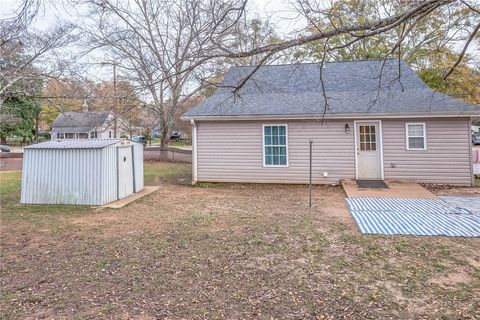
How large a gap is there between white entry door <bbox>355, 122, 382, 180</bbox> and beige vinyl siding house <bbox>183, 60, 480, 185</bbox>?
31mm

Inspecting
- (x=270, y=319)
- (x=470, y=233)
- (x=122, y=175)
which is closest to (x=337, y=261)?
(x=270, y=319)

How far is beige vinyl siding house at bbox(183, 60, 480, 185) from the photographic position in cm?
976

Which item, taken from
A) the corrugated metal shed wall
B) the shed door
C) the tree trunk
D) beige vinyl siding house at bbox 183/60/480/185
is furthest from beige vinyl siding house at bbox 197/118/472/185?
the tree trunk

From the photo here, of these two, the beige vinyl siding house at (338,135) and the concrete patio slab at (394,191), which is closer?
the concrete patio slab at (394,191)

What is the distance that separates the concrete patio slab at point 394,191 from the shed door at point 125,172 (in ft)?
20.8

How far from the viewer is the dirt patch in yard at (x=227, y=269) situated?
119 inches

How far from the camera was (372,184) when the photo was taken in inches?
381

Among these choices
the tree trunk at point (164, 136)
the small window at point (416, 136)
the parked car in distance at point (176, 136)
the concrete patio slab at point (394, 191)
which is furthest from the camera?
the parked car in distance at point (176, 136)

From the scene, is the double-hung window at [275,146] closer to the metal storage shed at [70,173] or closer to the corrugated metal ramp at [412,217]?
the corrugated metal ramp at [412,217]

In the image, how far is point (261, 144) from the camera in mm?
10930

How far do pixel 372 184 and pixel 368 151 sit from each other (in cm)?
127

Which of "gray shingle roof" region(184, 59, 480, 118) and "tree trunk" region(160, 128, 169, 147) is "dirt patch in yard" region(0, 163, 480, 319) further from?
"tree trunk" region(160, 128, 169, 147)

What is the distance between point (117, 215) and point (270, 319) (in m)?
5.10

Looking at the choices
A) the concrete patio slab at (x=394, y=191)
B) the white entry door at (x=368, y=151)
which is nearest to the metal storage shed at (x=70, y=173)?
the concrete patio slab at (x=394, y=191)
